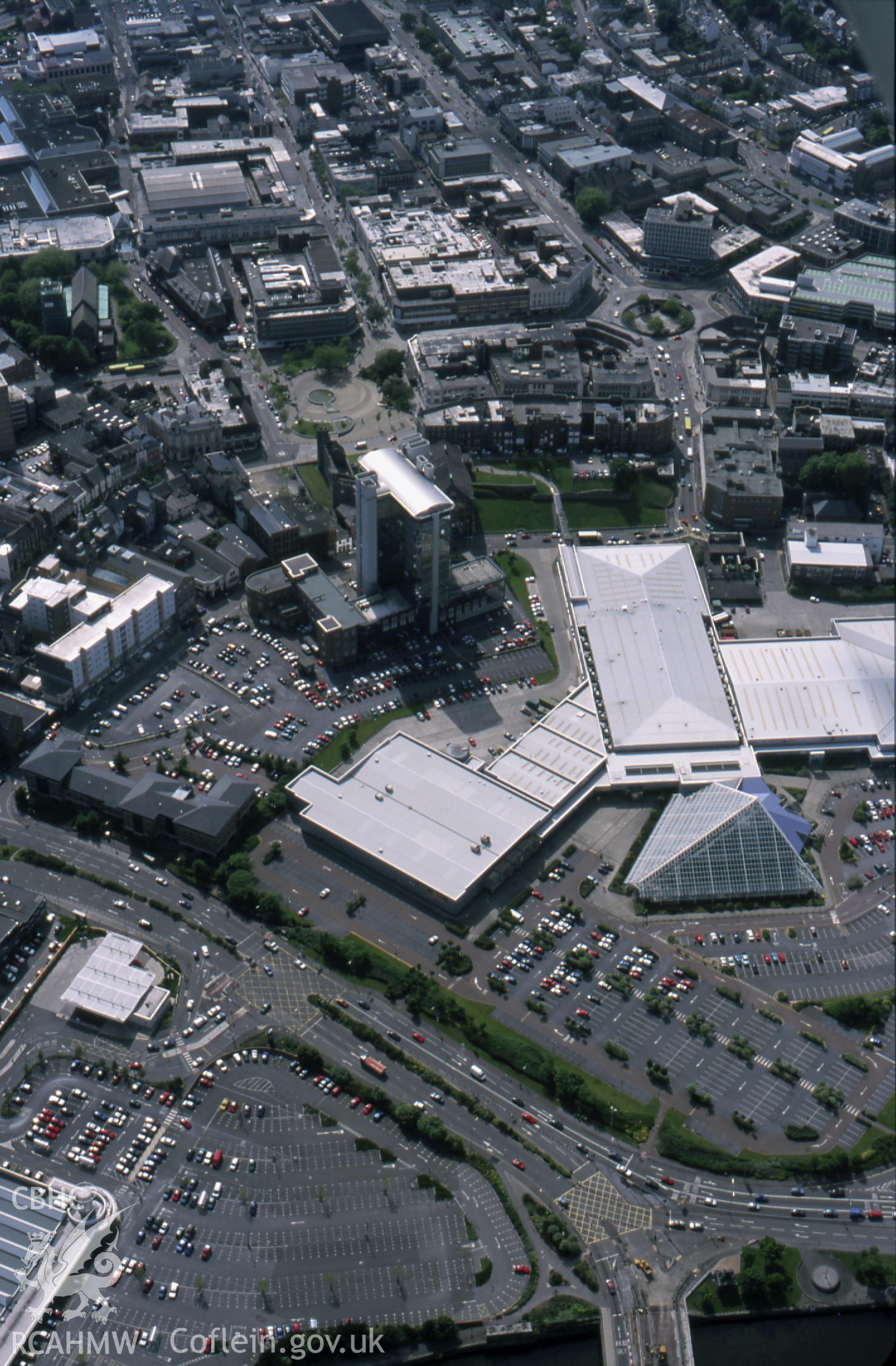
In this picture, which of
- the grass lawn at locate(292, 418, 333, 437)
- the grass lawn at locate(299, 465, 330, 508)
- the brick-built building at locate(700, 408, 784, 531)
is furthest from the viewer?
the grass lawn at locate(292, 418, 333, 437)

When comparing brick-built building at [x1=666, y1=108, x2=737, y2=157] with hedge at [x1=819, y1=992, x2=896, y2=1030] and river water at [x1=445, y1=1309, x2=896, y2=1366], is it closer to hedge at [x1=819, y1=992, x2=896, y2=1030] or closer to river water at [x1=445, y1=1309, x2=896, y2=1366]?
hedge at [x1=819, y1=992, x2=896, y2=1030]

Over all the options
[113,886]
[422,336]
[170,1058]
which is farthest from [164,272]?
[170,1058]

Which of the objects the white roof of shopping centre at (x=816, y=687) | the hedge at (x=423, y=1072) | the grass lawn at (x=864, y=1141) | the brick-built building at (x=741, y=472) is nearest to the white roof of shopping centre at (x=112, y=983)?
the hedge at (x=423, y=1072)

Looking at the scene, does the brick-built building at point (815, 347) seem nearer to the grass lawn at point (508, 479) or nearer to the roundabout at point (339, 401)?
the grass lawn at point (508, 479)

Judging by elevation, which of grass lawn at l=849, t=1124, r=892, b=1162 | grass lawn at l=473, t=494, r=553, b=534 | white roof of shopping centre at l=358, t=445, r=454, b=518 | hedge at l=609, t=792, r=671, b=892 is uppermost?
white roof of shopping centre at l=358, t=445, r=454, b=518

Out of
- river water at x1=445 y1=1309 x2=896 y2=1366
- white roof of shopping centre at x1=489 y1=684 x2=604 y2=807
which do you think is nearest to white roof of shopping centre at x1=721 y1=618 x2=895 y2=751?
white roof of shopping centre at x1=489 y1=684 x2=604 y2=807

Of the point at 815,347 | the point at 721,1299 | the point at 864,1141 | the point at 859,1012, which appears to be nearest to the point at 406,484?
the point at 859,1012

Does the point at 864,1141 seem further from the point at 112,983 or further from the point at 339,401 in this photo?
the point at 339,401

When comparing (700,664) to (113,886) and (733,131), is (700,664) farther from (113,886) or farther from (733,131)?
(733,131)
